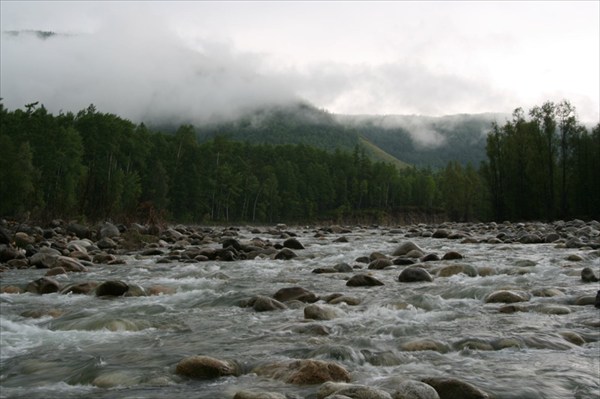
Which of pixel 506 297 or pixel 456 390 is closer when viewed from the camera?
pixel 456 390

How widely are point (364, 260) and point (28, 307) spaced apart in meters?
9.00

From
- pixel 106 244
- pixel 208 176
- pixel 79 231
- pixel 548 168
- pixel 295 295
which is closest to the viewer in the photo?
pixel 295 295

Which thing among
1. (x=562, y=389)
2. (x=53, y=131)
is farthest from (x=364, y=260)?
(x=53, y=131)

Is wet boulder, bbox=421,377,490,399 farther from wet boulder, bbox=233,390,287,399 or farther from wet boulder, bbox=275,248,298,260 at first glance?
wet boulder, bbox=275,248,298,260

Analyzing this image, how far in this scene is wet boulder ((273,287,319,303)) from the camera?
8906 mm

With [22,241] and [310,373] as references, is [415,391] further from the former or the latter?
[22,241]

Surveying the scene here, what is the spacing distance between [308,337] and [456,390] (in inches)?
96.7

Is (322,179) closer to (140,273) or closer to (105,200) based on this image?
(105,200)

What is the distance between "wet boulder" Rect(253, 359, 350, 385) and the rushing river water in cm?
11

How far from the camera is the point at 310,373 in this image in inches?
186

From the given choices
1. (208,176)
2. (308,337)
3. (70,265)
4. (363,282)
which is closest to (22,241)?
(70,265)

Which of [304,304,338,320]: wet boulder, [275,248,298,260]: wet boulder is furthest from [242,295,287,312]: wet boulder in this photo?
[275,248,298,260]: wet boulder

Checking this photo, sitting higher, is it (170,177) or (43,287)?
(170,177)

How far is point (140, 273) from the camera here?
43.1 ft
